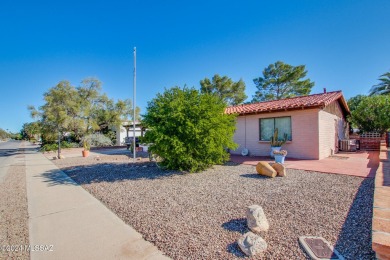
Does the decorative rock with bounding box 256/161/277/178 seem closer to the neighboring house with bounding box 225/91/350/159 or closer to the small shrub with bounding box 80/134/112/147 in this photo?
the neighboring house with bounding box 225/91/350/159

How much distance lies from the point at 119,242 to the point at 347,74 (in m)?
21.3

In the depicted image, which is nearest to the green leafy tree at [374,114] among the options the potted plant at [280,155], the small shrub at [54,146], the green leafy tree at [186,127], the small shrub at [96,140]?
the potted plant at [280,155]

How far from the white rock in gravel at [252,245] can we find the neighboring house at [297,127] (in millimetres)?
8271

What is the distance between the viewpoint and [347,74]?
16594 mm

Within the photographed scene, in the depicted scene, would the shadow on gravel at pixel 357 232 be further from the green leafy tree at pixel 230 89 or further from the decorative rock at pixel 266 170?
the green leafy tree at pixel 230 89

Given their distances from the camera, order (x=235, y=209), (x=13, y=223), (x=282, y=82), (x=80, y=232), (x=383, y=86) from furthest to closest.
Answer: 1. (x=282, y=82)
2. (x=383, y=86)
3. (x=235, y=209)
4. (x=13, y=223)
5. (x=80, y=232)

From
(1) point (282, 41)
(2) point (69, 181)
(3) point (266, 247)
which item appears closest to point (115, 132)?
(2) point (69, 181)

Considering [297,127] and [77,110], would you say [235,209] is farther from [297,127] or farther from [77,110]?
[77,110]

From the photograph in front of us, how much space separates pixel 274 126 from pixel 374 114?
9674 millimetres

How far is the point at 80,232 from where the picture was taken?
123 inches

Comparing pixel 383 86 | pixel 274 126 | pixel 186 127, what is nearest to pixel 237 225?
A: pixel 186 127

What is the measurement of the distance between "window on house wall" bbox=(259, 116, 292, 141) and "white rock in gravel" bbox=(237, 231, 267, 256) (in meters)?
8.59

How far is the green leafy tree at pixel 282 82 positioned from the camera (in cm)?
2470

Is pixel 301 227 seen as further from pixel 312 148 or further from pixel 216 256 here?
pixel 312 148
